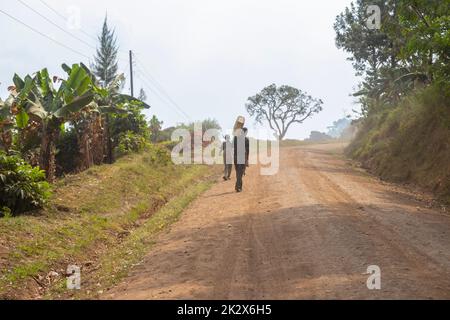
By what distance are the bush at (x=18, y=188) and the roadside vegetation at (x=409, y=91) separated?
9.53 metres

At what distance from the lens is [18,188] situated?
12344 mm

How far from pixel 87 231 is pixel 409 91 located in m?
21.7

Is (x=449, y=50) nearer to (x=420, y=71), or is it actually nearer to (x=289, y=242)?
(x=289, y=242)

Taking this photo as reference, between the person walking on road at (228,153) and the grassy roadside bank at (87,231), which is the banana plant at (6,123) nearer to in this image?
the grassy roadside bank at (87,231)

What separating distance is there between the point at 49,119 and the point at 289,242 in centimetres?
968

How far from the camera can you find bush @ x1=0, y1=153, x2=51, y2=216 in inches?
485

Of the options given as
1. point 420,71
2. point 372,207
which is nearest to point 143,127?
point 420,71

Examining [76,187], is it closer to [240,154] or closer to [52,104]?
[52,104]

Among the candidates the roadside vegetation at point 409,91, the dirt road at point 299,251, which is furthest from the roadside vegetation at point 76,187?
the roadside vegetation at point 409,91

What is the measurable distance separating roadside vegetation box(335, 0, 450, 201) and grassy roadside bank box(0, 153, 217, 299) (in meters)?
7.68

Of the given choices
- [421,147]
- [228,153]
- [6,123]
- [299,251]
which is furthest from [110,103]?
[299,251]

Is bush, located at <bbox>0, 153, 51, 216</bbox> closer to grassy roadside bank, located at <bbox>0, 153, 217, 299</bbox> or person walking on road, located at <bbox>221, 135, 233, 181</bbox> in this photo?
grassy roadside bank, located at <bbox>0, 153, 217, 299</bbox>

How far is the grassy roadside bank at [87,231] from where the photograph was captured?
8.93m
